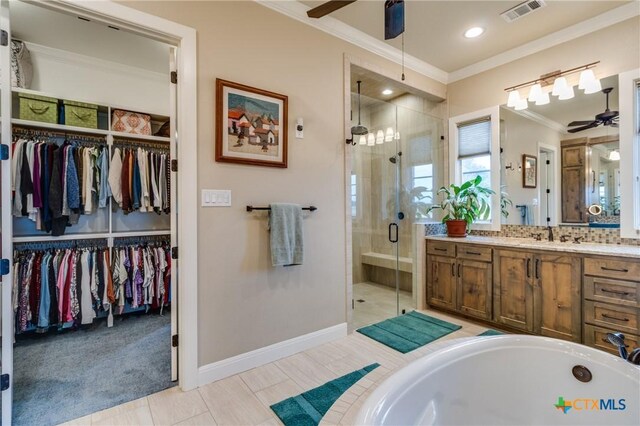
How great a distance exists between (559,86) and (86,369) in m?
4.86

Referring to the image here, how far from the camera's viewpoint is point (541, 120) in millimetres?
3113

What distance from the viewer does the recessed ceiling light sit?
2.84m

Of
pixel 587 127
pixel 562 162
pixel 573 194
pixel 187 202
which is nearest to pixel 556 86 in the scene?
pixel 587 127

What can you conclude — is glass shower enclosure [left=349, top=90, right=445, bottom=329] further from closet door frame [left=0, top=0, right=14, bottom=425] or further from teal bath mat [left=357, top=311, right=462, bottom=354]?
closet door frame [left=0, top=0, right=14, bottom=425]

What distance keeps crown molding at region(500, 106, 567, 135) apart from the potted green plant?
2.61ft

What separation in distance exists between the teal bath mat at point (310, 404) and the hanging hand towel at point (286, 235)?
90 centimetres

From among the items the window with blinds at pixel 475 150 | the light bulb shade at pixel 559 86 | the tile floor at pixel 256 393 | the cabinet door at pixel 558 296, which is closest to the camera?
the tile floor at pixel 256 393

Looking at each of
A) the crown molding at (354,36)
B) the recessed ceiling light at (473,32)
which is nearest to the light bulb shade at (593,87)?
the recessed ceiling light at (473,32)

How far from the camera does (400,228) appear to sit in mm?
3703

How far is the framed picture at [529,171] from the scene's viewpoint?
10.3ft

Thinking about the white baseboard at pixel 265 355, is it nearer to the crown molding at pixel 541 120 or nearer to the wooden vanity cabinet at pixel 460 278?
the wooden vanity cabinet at pixel 460 278

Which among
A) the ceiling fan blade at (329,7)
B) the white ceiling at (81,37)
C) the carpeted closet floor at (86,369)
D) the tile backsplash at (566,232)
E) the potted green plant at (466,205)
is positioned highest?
the white ceiling at (81,37)

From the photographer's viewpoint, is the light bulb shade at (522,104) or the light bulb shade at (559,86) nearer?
the light bulb shade at (559,86)

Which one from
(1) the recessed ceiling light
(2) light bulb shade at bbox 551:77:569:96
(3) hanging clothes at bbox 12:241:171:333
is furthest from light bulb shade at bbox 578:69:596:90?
(3) hanging clothes at bbox 12:241:171:333
